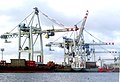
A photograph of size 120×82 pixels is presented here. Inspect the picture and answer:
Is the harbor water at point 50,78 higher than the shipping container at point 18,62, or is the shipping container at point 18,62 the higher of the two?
the shipping container at point 18,62

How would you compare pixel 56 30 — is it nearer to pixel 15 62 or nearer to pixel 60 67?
pixel 15 62

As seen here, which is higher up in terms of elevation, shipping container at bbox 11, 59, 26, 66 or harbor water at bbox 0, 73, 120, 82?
shipping container at bbox 11, 59, 26, 66

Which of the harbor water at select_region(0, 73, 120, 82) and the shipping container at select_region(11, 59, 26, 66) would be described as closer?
the harbor water at select_region(0, 73, 120, 82)

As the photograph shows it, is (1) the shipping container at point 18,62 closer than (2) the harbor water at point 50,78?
No

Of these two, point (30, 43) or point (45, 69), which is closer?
point (30, 43)

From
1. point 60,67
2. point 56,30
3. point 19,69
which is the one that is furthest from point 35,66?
point 60,67

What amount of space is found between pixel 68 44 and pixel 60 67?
46.6 ft

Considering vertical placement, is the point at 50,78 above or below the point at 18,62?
below

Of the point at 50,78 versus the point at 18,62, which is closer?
the point at 50,78

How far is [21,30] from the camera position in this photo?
15900 centimetres

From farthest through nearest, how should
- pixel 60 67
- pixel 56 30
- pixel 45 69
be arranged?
pixel 60 67 < pixel 45 69 < pixel 56 30

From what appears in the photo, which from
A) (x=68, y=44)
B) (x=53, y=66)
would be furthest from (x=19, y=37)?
(x=68, y=44)

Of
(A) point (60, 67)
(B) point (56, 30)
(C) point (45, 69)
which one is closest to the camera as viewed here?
(B) point (56, 30)

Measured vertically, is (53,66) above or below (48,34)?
below
